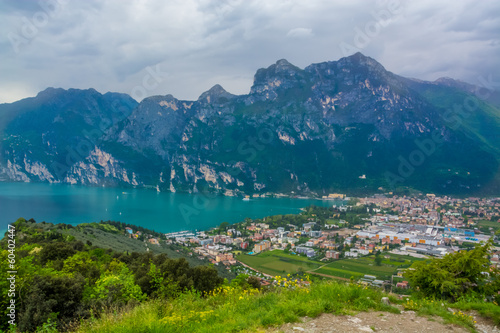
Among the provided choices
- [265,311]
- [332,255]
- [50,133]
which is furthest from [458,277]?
[50,133]

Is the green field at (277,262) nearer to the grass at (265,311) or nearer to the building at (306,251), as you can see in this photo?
the building at (306,251)

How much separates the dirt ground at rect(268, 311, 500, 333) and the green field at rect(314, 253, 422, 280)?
2088 centimetres

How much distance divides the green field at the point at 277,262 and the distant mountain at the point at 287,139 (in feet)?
253

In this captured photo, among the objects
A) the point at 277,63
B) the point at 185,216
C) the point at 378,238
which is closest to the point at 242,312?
the point at 378,238

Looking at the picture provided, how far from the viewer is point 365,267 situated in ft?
85.4

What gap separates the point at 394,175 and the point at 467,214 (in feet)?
187

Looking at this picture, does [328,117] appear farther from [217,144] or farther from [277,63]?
[217,144]

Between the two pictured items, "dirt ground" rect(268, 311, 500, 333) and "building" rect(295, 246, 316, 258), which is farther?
"building" rect(295, 246, 316, 258)

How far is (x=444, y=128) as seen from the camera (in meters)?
122

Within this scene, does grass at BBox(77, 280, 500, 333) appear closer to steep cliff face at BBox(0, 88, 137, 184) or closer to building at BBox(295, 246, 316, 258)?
building at BBox(295, 246, 316, 258)

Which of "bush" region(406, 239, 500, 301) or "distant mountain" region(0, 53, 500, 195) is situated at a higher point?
"distant mountain" region(0, 53, 500, 195)

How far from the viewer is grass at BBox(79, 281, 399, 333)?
313 centimetres

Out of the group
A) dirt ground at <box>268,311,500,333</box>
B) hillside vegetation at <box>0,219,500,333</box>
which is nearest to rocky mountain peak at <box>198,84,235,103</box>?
hillside vegetation at <box>0,219,500,333</box>

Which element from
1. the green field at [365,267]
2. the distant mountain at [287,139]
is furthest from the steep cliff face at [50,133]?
the green field at [365,267]
